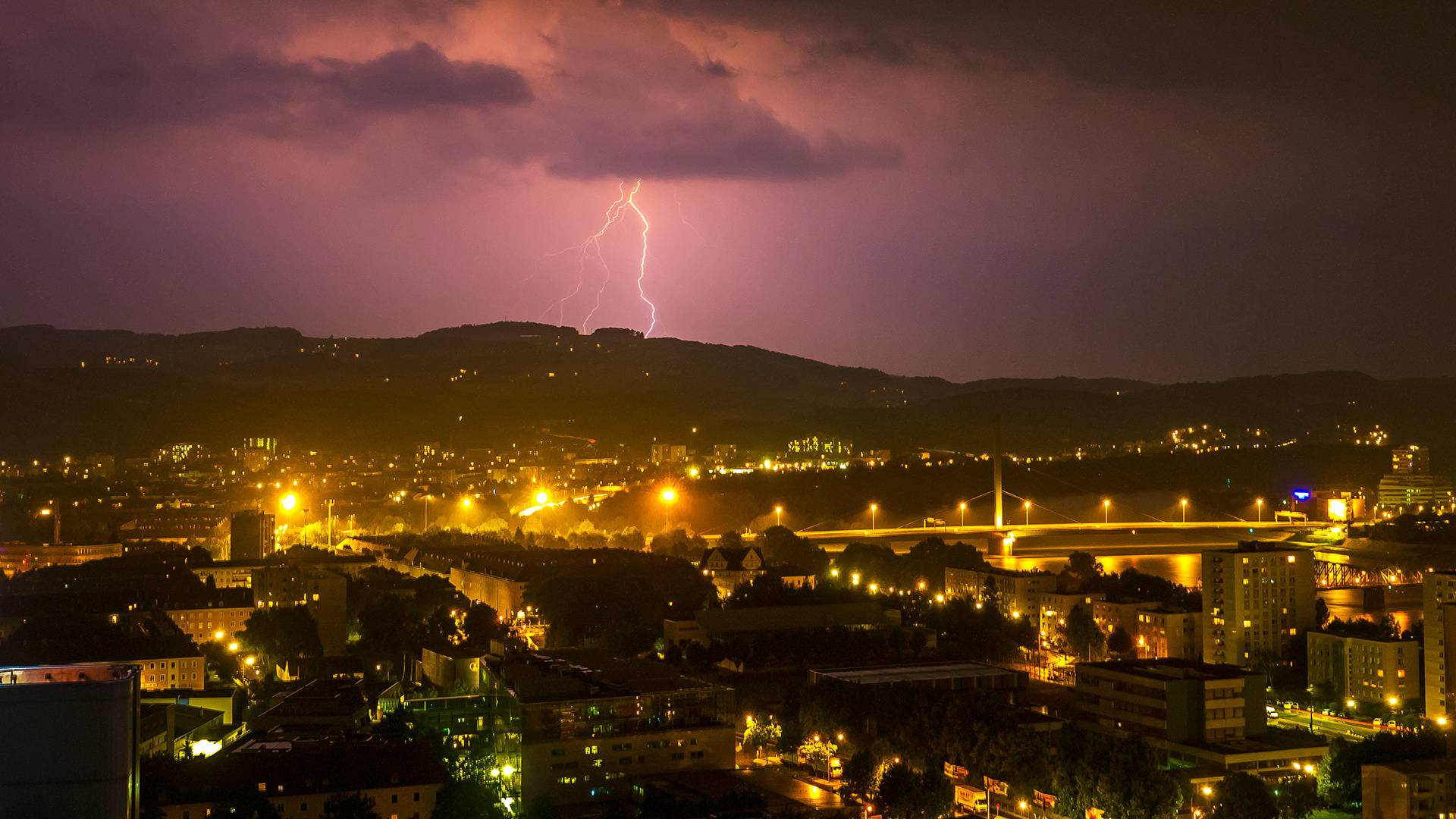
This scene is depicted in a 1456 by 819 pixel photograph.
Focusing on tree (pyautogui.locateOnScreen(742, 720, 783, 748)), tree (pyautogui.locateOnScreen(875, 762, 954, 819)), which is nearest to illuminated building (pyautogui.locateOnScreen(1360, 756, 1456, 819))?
tree (pyautogui.locateOnScreen(875, 762, 954, 819))

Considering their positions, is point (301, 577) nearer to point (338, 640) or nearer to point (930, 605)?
point (338, 640)

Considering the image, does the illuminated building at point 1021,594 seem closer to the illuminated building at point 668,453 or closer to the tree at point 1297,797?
the tree at point 1297,797

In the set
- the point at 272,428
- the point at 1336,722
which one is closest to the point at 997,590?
the point at 1336,722

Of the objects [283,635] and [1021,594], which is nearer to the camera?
[283,635]

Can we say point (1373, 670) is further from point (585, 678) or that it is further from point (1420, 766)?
point (585, 678)

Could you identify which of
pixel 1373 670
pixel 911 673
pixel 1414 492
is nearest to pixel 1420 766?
pixel 1373 670
